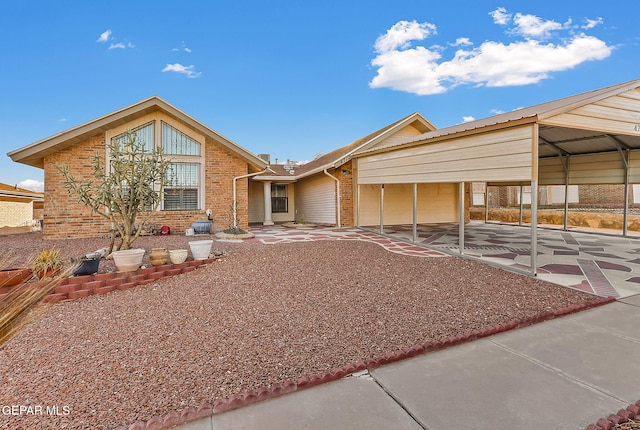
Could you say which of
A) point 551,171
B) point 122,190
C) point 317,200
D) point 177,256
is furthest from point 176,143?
point 551,171

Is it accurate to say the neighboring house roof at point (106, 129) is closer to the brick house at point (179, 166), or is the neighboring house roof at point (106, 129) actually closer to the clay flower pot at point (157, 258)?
the brick house at point (179, 166)

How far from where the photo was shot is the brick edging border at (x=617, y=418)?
2064 millimetres

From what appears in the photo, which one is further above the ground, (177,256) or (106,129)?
(106,129)

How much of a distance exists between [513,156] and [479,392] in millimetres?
4759

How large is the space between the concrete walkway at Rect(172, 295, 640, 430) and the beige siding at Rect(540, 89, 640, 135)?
165 inches

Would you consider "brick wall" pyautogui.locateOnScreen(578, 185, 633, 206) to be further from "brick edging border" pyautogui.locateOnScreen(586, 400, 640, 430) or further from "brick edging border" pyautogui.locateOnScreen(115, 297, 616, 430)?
"brick edging border" pyautogui.locateOnScreen(586, 400, 640, 430)

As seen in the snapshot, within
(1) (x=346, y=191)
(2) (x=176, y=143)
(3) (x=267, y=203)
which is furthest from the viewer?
(3) (x=267, y=203)

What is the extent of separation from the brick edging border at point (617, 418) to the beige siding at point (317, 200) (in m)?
12.0

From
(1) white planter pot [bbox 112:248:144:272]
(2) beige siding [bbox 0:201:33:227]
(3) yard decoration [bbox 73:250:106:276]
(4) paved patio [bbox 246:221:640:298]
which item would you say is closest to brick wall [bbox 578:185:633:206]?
(4) paved patio [bbox 246:221:640:298]

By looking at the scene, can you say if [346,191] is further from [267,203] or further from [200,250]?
[200,250]

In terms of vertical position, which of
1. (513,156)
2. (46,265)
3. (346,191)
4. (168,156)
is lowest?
(46,265)

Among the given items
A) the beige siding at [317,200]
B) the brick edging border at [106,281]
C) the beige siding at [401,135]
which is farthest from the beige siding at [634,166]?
the brick edging border at [106,281]

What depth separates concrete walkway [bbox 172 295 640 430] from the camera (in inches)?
84.1

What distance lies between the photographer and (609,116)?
6418 millimetres
